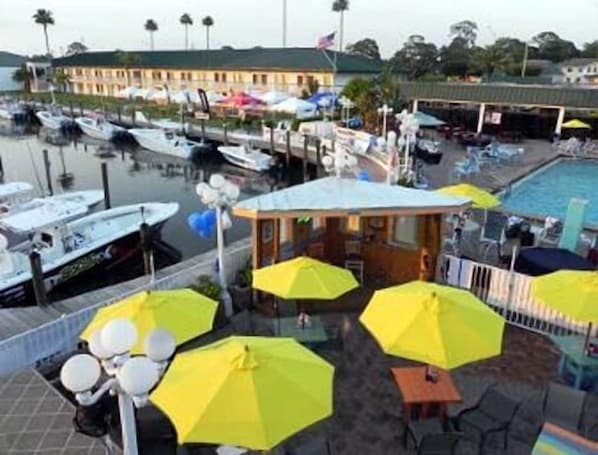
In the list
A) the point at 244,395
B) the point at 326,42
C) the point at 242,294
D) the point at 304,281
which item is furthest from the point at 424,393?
the point at 326,42

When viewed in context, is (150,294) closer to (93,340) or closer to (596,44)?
(93,340)

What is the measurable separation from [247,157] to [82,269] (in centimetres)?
1662

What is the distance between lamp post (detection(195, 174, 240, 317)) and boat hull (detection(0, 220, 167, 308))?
676 cm

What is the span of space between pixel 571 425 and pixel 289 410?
3.95 meters

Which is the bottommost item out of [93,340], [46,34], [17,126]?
[17,126]

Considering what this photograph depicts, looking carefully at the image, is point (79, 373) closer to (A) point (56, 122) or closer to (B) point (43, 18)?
(A) point (56, 122)

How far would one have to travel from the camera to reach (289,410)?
495 centimetres

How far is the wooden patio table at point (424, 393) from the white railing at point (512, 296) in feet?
11.1

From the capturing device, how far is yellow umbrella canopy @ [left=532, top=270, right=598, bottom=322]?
723 cm

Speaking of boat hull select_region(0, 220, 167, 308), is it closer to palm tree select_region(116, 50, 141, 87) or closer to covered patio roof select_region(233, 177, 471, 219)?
covered patio roof select_region(233, 177, 471, 219)

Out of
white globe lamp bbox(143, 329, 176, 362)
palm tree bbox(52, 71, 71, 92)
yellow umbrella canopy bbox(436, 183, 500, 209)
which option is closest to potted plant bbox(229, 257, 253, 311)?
yellow umbrella canopy bbox(436, 183, 500, 209)

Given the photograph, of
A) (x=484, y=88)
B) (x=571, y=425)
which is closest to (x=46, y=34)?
(x=484, y=88)

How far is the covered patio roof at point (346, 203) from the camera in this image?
9750 mm

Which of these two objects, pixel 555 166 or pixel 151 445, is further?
pixel 555 166
